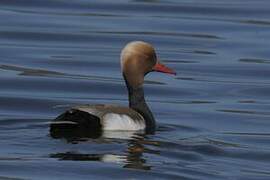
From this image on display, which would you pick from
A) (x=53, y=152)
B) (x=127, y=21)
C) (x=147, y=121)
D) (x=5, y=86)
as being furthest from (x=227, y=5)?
(x=53, y=152)

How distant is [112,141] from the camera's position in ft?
50.2

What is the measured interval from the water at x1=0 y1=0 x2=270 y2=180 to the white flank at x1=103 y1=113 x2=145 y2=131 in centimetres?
13

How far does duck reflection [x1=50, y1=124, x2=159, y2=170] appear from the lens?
567 inches

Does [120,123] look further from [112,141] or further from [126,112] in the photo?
[112,141]

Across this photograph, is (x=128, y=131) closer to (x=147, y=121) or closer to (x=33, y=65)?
(x=147, y=121)

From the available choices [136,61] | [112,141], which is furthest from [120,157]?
[136,61]

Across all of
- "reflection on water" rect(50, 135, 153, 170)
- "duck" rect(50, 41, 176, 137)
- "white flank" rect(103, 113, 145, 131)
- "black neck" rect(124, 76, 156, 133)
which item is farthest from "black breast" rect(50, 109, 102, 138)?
"black neck" rect(124, 76, 156, 133)

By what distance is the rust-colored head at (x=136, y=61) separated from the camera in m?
16.6

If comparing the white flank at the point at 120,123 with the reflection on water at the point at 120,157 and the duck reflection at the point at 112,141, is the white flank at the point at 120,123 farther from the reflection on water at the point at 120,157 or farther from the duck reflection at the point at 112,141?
the reflection on water at the point at 120,157

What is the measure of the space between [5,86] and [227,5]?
9252mm

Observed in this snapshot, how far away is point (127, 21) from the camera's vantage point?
2588cm

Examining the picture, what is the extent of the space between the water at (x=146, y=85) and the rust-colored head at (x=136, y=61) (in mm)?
642

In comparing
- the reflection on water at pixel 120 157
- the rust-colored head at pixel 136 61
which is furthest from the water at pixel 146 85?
the rust-colored head at pixel 136 61

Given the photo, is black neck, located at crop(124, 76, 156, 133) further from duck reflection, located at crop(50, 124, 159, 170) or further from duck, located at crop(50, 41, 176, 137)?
duck reflection, located at crop(50, 124, 159, 170)
